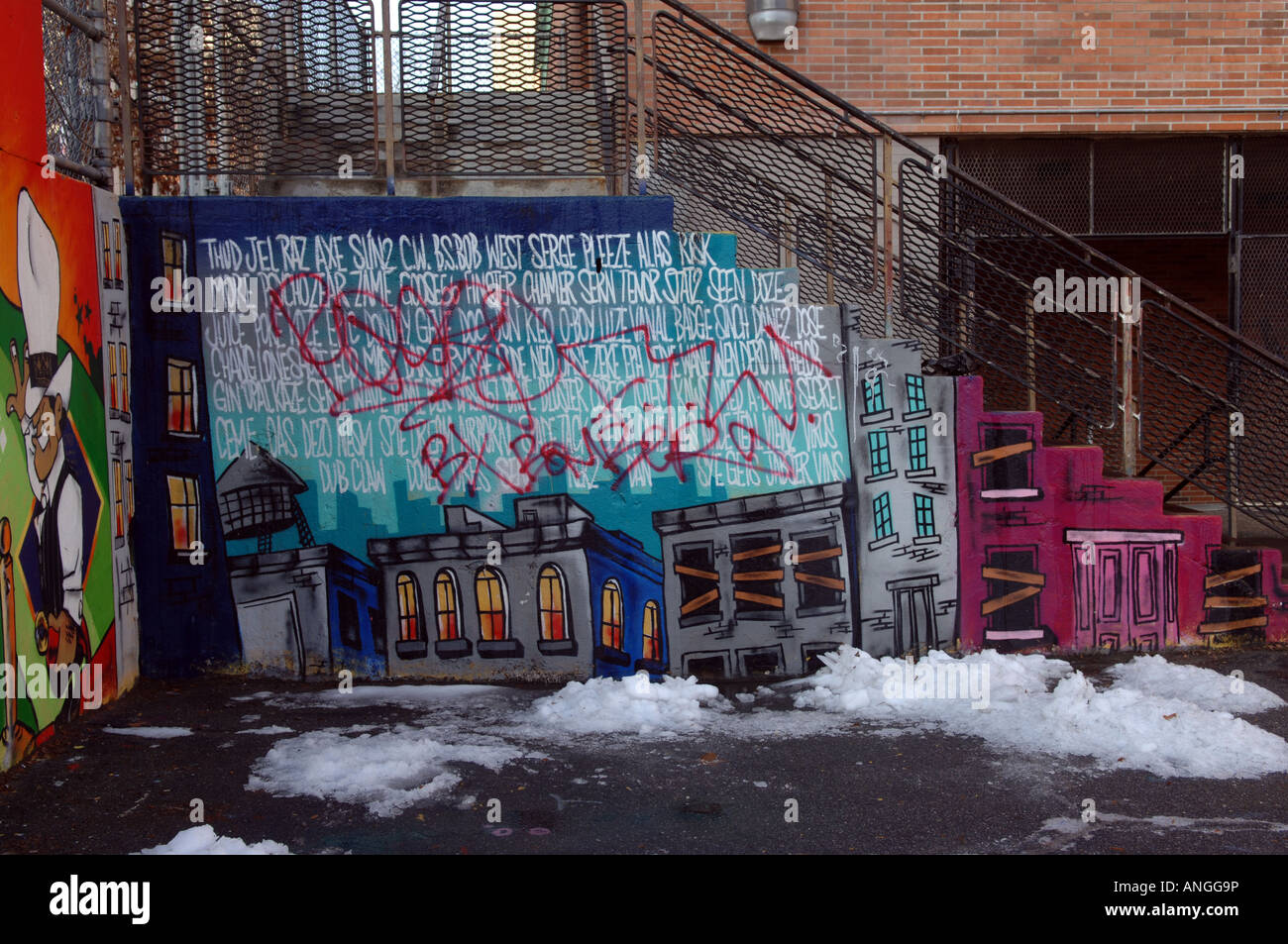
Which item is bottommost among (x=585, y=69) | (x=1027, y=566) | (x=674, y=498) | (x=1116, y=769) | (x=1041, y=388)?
(x=1116, y=769)

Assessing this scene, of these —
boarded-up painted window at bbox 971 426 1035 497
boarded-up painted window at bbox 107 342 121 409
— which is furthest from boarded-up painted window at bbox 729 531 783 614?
boarded-up painted window at bbox 107 342 121 409

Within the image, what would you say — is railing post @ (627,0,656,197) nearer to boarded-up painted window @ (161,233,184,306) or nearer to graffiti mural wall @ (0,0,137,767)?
boarded-up painted window @ (161,233,184,306)

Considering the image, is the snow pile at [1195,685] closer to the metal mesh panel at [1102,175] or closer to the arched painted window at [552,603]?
the arched painted window at [552,603]

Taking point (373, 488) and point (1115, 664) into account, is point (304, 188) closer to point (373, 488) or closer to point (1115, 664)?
point (373, 488)

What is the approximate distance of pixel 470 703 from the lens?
6641 millimetres

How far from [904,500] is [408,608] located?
10.4ft

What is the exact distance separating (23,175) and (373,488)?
252 cm

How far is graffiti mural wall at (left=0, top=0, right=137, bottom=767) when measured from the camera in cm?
540

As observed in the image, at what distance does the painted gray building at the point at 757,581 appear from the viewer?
23.5 ft

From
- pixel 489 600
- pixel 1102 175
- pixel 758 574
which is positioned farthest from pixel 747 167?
pixel 1102 175

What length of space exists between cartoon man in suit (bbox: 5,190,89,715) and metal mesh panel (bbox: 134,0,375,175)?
152cm

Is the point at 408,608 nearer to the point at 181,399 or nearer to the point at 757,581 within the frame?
the point at 181,399

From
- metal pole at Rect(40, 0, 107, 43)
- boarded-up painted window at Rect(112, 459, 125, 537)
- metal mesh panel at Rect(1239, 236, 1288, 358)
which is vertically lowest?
boarded-up painted window at Rect(112, 459, 125, 537)

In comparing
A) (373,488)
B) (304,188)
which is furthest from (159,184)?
(373,488)
